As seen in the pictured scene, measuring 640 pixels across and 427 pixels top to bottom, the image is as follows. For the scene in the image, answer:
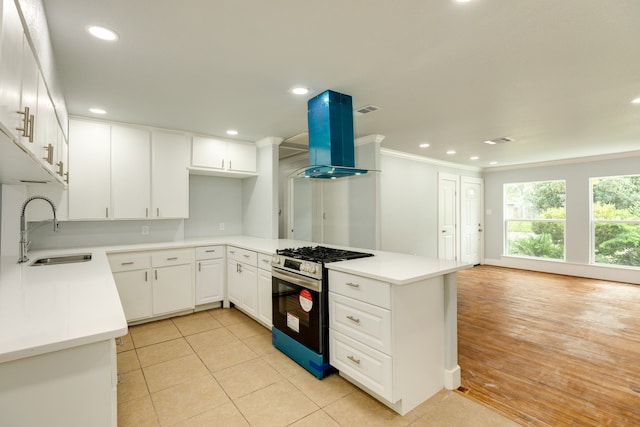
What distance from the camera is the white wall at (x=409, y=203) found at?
527cm

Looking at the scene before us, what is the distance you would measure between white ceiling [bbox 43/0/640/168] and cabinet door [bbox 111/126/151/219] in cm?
23

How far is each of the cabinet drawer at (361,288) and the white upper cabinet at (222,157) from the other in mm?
2610

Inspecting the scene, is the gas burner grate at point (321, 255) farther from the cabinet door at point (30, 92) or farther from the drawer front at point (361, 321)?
the cabinet door at point (30, 92)

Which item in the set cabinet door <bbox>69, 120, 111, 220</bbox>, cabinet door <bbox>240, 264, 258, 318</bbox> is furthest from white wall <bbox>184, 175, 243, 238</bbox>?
cabinet door <bbox>240, 264, 258, 318</bbox>

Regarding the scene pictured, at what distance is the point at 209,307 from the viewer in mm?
4004

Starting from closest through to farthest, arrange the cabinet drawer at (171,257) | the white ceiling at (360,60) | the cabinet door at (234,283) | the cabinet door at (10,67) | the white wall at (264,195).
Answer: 1. the cabinet door at (10,67)
2. the white ceiling at (360,60)
3. the cabinet drawer at (171,257)
4. the cabinet door at (234,283)
5. the white wall at (264,195)

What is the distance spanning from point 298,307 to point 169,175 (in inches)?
98.4

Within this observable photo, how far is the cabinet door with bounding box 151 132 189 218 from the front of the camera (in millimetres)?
3748

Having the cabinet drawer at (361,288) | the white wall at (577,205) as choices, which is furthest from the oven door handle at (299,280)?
the white wall at (577,205)

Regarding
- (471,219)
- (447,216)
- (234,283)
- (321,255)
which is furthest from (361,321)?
(471,219)

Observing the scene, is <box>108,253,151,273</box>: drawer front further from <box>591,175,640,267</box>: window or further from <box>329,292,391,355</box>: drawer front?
<box>591,175,640,267</box>: window

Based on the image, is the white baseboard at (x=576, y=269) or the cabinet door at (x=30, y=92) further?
the white baseboard at (x=576, y=269)

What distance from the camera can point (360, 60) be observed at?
214 cm

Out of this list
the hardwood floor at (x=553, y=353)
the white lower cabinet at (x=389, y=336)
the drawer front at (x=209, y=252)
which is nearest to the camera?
the white lower cabinet at (x=389, y=336)
